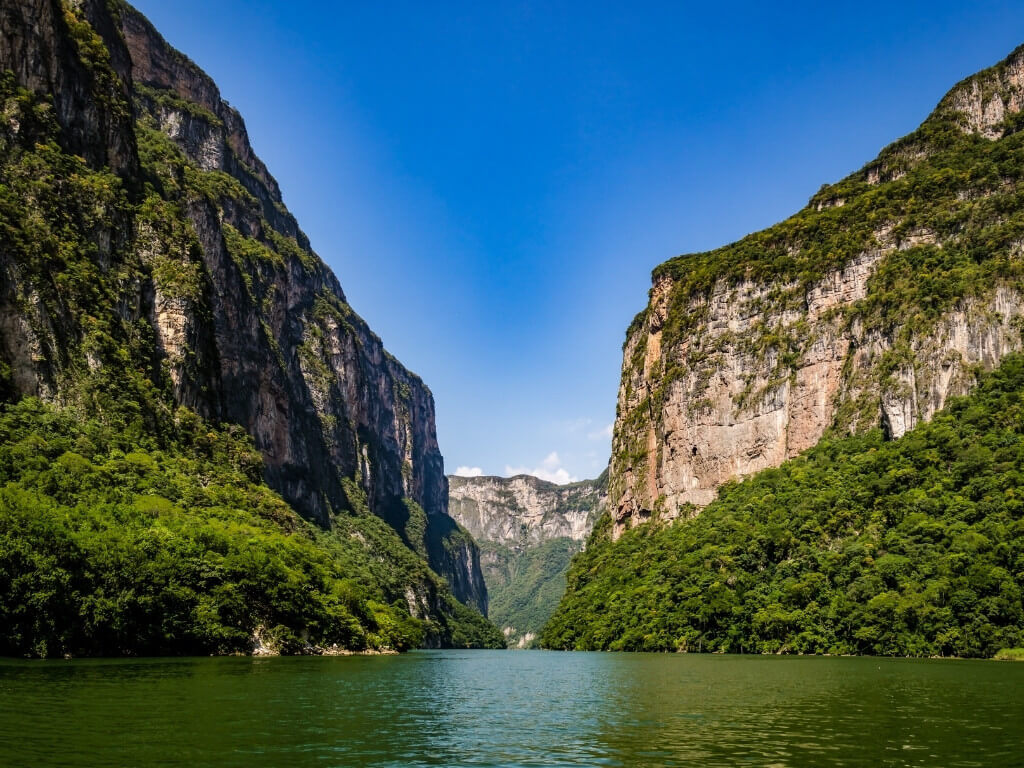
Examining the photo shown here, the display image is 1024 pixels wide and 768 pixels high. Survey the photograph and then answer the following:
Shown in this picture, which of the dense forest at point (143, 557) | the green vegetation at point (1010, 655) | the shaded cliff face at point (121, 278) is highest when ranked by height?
the shaded cliff face at point (121, 278)

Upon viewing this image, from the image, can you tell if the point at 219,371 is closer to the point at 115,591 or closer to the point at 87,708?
the point at 115,591

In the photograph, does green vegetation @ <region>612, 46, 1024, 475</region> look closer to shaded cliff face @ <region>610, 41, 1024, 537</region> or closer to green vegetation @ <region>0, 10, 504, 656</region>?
shaded cliff face @ <region>610, 41, 1024, 537</region>

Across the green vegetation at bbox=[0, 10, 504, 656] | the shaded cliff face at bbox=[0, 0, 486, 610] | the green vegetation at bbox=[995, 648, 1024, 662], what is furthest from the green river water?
the shaded cliff face at bbox=[0, 0, 486, 610]

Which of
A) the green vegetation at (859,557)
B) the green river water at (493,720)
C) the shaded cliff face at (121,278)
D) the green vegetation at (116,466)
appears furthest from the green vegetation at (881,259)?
the shaded cliff face at (121,278)

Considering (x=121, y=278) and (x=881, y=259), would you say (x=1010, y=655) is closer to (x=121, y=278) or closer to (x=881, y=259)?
(x=881, y=259)

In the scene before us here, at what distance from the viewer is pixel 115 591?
5631 centimetres

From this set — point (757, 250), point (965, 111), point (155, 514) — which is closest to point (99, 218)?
point (155, 514)

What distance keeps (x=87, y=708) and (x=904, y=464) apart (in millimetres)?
98163

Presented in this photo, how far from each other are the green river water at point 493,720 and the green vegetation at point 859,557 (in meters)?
25.3

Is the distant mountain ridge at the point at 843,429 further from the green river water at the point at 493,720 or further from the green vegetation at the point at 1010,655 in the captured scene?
the green river water at the point at 493,720

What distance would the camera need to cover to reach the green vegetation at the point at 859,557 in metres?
71.5

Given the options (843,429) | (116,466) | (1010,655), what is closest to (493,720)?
(1010,655)

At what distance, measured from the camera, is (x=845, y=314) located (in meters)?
137

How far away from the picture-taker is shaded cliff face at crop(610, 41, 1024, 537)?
11519 centimetres
